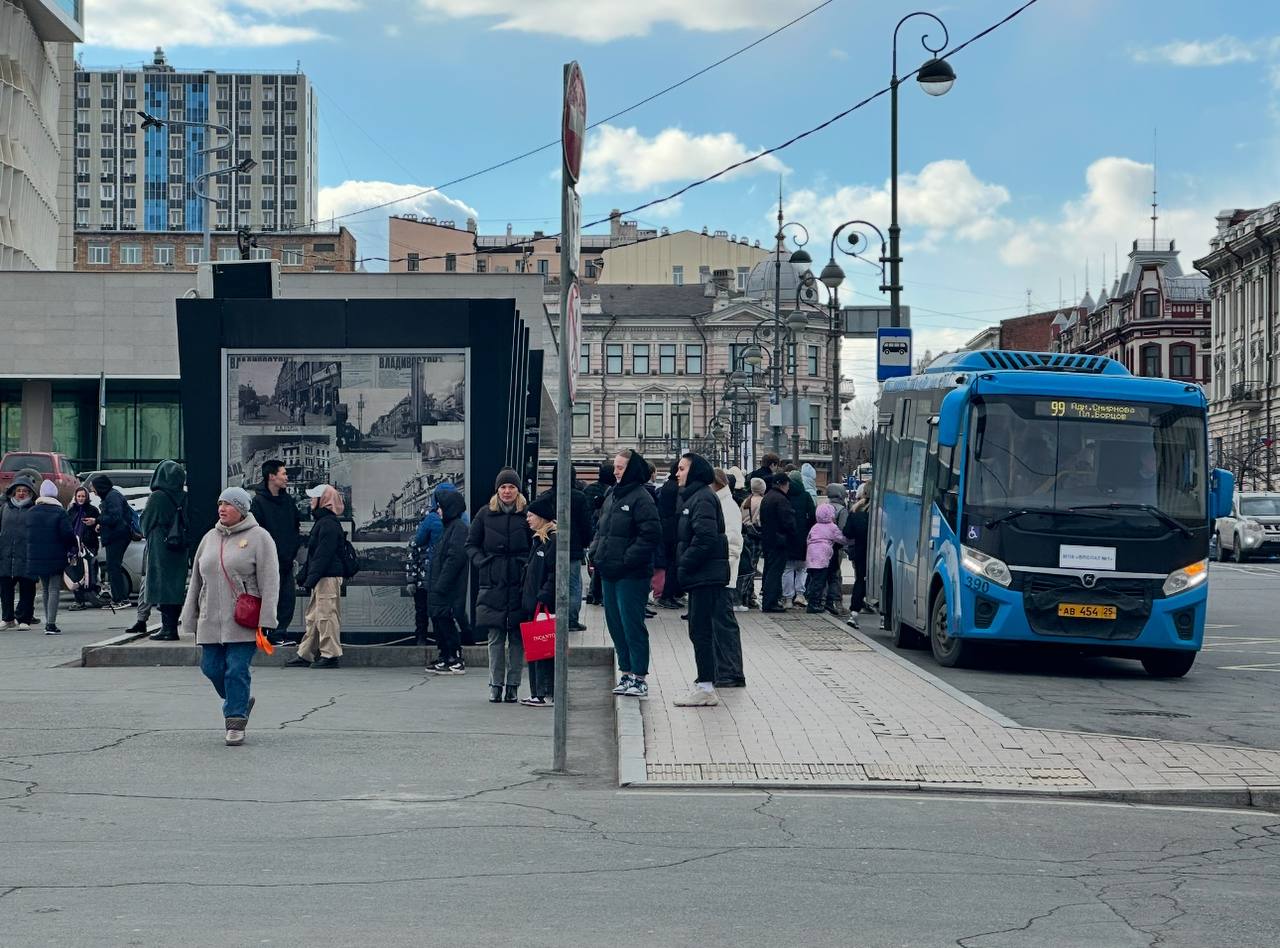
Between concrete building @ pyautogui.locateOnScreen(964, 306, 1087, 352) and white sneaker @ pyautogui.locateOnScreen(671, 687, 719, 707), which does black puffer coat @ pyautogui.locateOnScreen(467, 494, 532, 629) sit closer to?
white sneaker @ pyautogui.locateOnScreen(671, 687, 719, 707)

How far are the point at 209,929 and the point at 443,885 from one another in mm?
1120

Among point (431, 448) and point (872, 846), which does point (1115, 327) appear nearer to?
point (431, 448)

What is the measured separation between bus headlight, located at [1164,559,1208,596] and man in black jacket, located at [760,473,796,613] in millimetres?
6507

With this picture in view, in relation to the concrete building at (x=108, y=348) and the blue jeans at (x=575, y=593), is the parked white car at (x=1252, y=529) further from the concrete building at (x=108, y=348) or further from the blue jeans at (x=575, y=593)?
the blue jeans at (x=575, y=593)

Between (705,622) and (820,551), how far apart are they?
974 cm

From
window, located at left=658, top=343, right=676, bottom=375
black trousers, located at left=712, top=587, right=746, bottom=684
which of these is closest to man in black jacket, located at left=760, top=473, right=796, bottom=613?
black trousers, located at left=712, top=587, right=746, bottom=684

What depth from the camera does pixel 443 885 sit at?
7.23 meters

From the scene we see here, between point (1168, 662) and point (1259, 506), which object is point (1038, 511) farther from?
point (1259, 506)

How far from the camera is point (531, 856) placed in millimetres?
7961

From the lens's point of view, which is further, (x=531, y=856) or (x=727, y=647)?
(x=727, y=647)

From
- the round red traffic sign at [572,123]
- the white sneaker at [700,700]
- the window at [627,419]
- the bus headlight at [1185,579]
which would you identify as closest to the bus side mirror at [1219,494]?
the bus headlight at [1185,579]

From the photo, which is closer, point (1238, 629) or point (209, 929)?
point (209, 929)

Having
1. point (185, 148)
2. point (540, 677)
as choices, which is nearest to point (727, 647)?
point (540, 677)

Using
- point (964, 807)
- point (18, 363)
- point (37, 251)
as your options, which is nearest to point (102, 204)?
point (37, 251)
